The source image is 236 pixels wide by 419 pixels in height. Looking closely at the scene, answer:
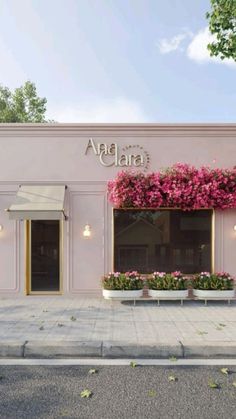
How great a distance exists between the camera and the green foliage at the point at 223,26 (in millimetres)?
9203

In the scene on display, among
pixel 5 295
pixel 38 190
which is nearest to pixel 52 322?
pixel 5 295

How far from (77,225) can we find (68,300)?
83.5 inches

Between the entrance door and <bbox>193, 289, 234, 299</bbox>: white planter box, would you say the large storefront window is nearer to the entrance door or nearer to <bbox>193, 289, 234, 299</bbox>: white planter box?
<bbox>193, 289, 234, 299</bbox>: white planter box

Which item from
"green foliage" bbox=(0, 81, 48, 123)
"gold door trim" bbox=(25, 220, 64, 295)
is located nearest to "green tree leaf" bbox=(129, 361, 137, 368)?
"gold door trim" bbox=(25, 220, 64, 295)

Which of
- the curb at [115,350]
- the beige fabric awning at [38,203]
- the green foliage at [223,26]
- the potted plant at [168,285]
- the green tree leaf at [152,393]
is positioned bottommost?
the green tree leaf at [152,393]

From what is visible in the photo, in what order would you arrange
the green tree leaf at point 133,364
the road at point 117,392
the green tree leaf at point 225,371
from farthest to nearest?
the green tree leaf at point 133,364 < the green tree leaf at point 225,371 < the road at point 117,392

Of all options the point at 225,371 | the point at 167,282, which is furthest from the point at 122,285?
the point at 225,371

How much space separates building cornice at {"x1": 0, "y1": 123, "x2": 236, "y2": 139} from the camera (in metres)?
11.0

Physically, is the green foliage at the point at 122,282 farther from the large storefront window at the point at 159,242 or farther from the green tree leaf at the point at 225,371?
the green tree leaf at the point at 225,371

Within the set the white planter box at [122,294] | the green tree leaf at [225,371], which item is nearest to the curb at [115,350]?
the green tree leaf at [225,371]

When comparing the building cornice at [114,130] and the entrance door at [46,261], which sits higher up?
the building cornice at [114,130]

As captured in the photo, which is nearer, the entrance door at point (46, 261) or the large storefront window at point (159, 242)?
the large storefront window at point (159, 242)

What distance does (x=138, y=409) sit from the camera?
4.46 meters

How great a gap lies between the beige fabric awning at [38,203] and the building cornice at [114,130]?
158cm
